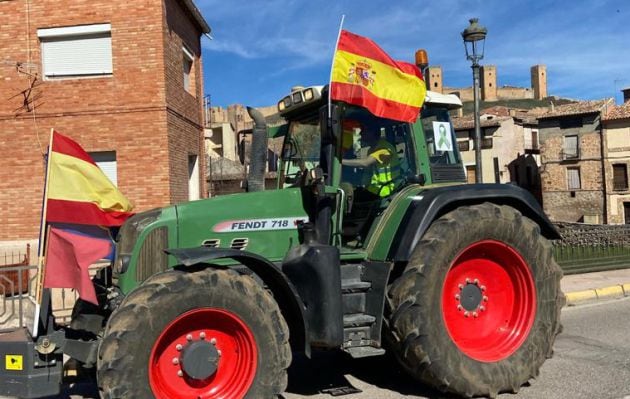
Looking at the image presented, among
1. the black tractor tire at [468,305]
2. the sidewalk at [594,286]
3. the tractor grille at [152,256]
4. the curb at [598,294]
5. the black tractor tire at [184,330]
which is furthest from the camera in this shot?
the sidewalk at [594,286]

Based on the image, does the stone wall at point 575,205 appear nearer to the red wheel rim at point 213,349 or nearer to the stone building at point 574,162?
the stone building at point 574,162

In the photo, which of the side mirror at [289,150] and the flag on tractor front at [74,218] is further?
the side mirror at [289,150]

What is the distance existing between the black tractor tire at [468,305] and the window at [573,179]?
142 ft

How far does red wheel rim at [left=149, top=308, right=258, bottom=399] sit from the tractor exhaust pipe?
1462mm

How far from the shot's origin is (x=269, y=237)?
4.48m

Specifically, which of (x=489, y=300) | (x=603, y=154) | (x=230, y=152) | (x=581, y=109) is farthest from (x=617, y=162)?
(x=489, y=300)

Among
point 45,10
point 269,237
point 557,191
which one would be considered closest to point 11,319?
point 269,237

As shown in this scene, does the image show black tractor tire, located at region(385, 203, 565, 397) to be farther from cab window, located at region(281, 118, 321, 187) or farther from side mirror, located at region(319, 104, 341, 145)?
cab window, located at region(281, 118, 321, 187)

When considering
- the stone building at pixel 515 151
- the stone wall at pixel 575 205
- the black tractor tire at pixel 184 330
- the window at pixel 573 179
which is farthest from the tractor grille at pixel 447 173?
the window at pixel 573 179

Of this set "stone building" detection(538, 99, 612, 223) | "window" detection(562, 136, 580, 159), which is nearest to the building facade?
"stone building" detection(538, 99, 612, 223)

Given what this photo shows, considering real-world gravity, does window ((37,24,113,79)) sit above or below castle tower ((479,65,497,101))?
below

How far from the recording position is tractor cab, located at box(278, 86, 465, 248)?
184 inches

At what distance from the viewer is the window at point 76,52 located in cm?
1237

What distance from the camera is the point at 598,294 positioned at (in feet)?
33.6
